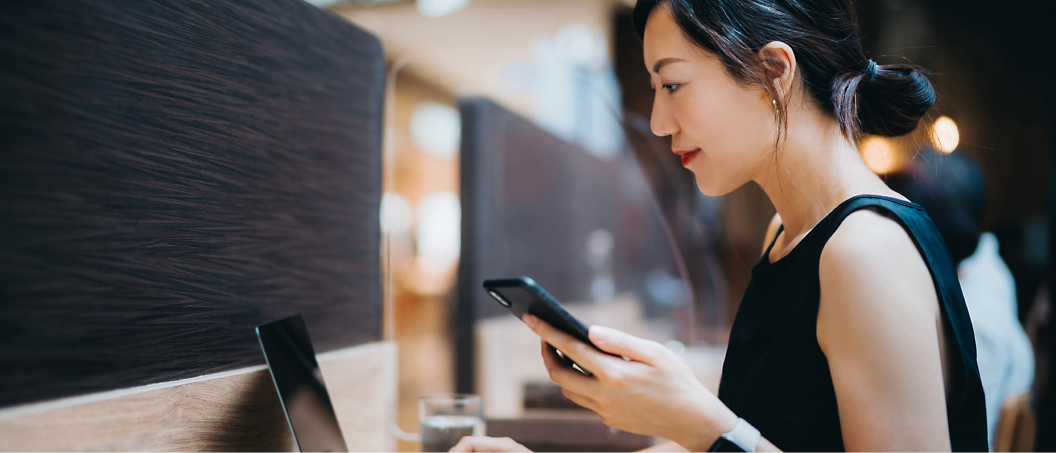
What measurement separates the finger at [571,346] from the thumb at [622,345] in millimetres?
11

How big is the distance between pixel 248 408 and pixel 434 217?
17.6ft

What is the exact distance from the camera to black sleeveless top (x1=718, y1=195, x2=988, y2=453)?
1.92 ft

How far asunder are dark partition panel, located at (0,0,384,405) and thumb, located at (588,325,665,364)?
39 cm

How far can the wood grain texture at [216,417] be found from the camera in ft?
1.57

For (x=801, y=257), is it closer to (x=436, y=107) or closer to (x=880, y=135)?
(x=880, y=135)

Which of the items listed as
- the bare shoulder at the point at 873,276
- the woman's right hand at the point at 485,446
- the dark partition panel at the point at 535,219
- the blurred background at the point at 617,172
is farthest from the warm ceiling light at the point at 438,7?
the bare shoulder at the point at 873,276

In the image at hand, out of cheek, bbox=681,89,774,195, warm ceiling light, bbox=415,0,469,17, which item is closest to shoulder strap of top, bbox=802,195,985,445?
cheek, bbox=681,89,774,195

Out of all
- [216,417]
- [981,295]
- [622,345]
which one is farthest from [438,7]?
[622,345]

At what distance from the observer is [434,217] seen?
6031 mm

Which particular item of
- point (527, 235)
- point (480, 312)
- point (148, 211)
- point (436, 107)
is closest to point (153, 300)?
point (148, 211)

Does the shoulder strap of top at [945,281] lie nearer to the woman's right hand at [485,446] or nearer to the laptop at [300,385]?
the woman's right hand at [485,446]

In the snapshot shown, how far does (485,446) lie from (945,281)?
1.61 ft

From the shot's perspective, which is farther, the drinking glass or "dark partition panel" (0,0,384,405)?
the drinking glass

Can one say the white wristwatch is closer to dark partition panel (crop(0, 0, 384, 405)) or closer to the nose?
the nose
